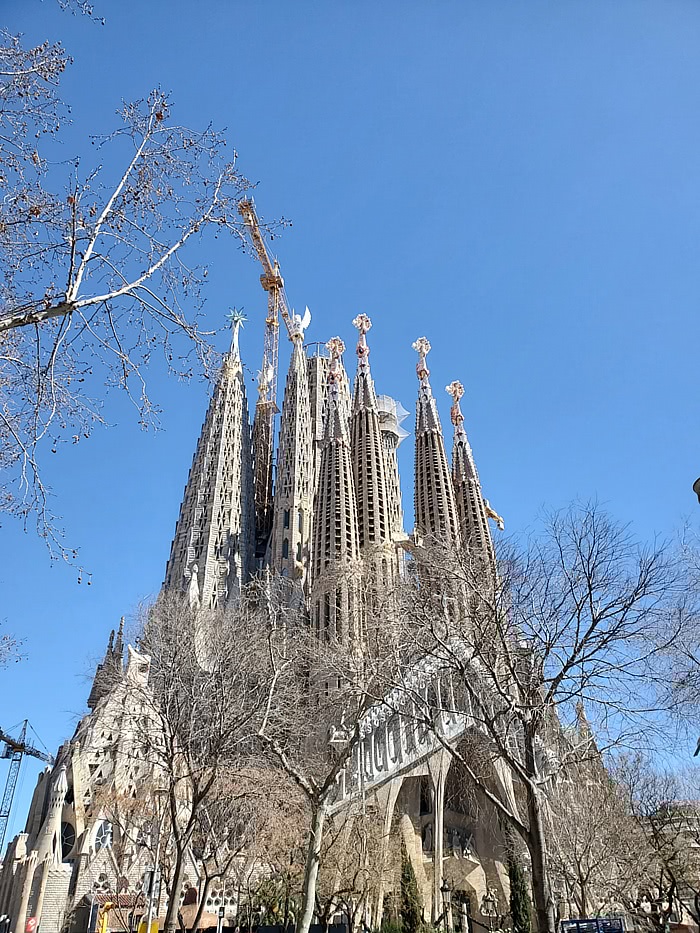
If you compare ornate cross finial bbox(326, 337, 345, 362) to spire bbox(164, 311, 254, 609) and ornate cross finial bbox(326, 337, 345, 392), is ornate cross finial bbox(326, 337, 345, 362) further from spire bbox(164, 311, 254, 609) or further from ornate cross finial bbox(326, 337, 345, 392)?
spire bbox(164, 311, 254, 609)

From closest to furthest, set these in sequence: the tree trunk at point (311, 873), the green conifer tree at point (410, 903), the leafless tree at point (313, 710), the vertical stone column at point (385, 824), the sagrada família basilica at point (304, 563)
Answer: the tree trunk at point (311, 873)
the leafless tree at point (313, 710)
the green conifer tree at point (410, 903)
the vertical stone column at point (385, 824)
the sagrada família basilica at point (304, 563)

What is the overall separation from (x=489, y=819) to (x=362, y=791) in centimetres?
1265

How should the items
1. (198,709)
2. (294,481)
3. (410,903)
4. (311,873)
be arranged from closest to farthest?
1. (311,873)
2. (198,709)
3. (410,903)
4. (294,481)

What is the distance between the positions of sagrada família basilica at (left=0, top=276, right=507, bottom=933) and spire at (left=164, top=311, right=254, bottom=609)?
0.14 meters

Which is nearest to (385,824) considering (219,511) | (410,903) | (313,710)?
(410,903)

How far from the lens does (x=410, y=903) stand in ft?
71.0

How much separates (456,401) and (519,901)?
48.4 metres

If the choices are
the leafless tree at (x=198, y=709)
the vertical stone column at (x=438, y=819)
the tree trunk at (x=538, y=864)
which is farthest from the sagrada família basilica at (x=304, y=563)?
the tree trunk at (x=538, y=864)

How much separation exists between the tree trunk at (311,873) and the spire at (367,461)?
37713 mm

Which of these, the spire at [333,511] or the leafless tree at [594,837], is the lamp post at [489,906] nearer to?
the leafless tree at [594,837]

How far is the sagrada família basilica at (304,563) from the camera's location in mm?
25391

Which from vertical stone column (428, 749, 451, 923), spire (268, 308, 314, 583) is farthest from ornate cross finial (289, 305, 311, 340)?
vertical stone column (428, 749, 451, 923)

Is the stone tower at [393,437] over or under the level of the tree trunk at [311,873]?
over

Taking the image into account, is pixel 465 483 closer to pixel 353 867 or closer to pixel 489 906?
pixel 489 906
